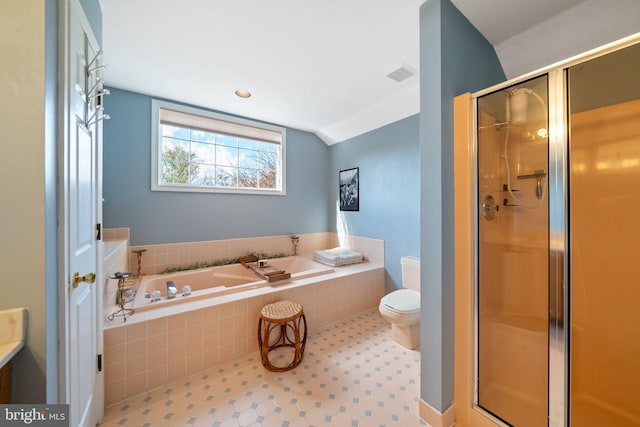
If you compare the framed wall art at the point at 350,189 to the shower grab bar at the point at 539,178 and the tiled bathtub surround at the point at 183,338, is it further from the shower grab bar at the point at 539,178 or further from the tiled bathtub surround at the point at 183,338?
the shower grab bar at the point at 539,178

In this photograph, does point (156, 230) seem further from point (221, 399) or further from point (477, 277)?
point (477, 277)

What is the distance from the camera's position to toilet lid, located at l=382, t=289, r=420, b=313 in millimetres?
1894

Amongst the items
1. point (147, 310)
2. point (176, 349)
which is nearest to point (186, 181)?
point (147, 310)

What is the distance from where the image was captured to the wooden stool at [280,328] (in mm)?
1716

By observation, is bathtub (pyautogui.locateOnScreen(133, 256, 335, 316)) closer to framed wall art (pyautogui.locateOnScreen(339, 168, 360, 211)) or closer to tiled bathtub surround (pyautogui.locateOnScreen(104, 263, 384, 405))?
tiled bathtub surround (pyautogui.locateOnScreen(104, 263, 384, 405))

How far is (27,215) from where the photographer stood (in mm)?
699

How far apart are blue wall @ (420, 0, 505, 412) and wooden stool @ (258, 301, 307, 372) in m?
0.92

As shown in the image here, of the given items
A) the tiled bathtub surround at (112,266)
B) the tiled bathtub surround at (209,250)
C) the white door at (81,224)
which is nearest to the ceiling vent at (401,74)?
the white door at (81,224)

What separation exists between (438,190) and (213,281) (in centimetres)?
260

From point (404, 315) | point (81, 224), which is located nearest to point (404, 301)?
point (404, 315)

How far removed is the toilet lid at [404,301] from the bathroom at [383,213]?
1.80 feet

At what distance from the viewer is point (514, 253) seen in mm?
1471

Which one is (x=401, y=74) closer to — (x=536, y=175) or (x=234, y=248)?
(x=536, y=175)

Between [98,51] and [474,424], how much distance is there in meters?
2.96
